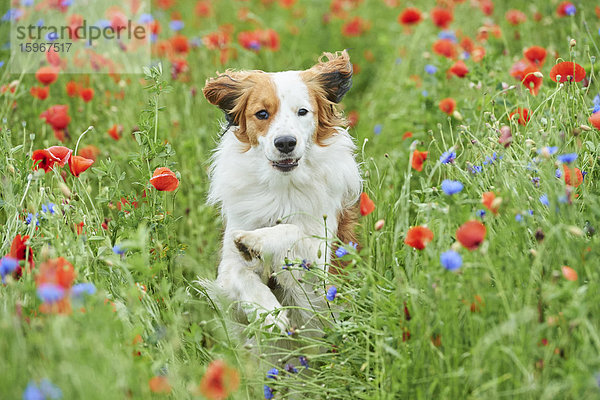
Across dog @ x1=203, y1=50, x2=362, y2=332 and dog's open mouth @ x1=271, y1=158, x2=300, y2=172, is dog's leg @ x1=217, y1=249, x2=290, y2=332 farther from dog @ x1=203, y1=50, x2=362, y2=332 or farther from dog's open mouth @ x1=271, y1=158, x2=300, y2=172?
dog's open mouth @ x1=271, y1=158, x2=300, y2=172

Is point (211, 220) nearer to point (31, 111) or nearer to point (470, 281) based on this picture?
point (31, 111)

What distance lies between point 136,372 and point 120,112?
3.22 meters

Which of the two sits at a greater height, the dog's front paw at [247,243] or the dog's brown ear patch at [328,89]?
the dog's brown ear patch at [328,89]

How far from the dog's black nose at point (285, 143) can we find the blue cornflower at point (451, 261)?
1367 millimetres

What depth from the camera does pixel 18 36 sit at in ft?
17.3

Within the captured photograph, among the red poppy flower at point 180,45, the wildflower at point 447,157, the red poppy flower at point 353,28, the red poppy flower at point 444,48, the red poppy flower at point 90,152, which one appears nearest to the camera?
the wildflower at point 447,157

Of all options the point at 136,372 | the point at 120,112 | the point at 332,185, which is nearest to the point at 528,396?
the point at 136,372

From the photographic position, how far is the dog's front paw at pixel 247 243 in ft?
10.5

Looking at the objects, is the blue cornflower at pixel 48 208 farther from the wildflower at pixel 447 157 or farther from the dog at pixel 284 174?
the wildflower at pixel 447 157

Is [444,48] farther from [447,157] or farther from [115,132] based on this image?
[115,132]

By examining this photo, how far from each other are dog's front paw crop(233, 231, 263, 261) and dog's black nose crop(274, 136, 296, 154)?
1.62 feet

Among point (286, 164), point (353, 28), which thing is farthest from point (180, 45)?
point (286, 164)

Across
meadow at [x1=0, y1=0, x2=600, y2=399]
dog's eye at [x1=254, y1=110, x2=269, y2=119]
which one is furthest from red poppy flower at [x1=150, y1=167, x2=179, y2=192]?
dog's eye at [x1=254, y1=110, x2=269, y2=119]

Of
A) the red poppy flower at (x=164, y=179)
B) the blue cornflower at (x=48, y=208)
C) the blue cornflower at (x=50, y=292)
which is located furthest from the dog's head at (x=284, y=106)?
the blue cornflower at (x=50, y=292)
